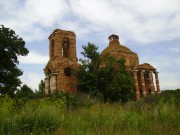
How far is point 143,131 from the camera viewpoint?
6293 mm

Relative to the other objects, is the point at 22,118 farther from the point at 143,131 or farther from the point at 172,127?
the point at 172,127

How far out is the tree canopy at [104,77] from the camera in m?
27.5

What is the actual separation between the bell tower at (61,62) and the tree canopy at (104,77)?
6.41 feet

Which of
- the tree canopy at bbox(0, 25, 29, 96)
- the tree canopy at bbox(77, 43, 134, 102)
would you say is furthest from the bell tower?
the tree canopy at bbox(0, 25, 29, 96)

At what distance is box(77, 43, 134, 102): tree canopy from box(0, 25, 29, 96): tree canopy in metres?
7.15

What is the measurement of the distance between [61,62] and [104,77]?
5.76 m

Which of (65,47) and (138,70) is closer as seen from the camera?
(65,47)

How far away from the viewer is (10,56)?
24.5 m

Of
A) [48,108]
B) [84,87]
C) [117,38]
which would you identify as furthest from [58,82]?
[48,108]

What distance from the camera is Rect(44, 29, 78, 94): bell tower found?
29.7m

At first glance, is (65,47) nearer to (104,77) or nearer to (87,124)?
(104,77)

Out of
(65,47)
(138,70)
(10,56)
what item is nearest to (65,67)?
(65,47)

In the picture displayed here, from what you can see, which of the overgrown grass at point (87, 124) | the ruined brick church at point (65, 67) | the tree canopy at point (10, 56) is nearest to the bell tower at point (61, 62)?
the ruined brick church at point (65, 67)

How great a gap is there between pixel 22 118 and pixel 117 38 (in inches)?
1481
